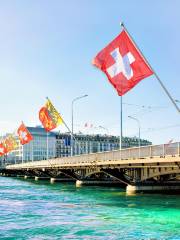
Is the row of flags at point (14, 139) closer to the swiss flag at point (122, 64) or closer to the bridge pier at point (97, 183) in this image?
the bridge pier at point (97, 183)

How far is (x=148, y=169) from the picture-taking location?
165 feet

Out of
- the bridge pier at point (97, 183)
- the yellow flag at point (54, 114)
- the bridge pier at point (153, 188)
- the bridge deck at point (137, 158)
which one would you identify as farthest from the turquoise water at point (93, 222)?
the bridge pier at point (97, 183)

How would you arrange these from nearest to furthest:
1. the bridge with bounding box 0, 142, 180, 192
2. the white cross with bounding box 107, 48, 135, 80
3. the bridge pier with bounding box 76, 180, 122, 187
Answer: the white cross with bounding box 107, 48, 135, 80
the bridge with bounding box 0, 142, 180, 192
the bridge pier with bounding box 76, 180, 122, 187

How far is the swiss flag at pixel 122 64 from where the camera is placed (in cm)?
2929

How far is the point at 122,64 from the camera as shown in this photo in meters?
30.1

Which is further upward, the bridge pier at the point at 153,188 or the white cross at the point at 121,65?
the white cross at the point at 121,65

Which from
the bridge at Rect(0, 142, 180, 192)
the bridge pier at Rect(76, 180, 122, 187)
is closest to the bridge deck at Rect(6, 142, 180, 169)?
the bridge at Rect(0, 142, 180, 192)

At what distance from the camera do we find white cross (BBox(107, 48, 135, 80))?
29.8 m

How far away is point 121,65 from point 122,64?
0.17m

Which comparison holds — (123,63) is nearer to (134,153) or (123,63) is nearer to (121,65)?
(121,65)

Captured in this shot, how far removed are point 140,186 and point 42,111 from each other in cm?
2224

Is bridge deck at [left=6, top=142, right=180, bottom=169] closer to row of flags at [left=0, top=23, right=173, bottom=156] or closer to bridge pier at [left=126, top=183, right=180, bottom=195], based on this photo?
bridge pier at [left=126, top=183, right=180, bottom=195]

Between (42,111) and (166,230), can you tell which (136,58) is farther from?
(42,111)

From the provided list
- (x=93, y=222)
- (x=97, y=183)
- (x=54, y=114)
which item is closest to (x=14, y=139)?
(x=97, y=183)
